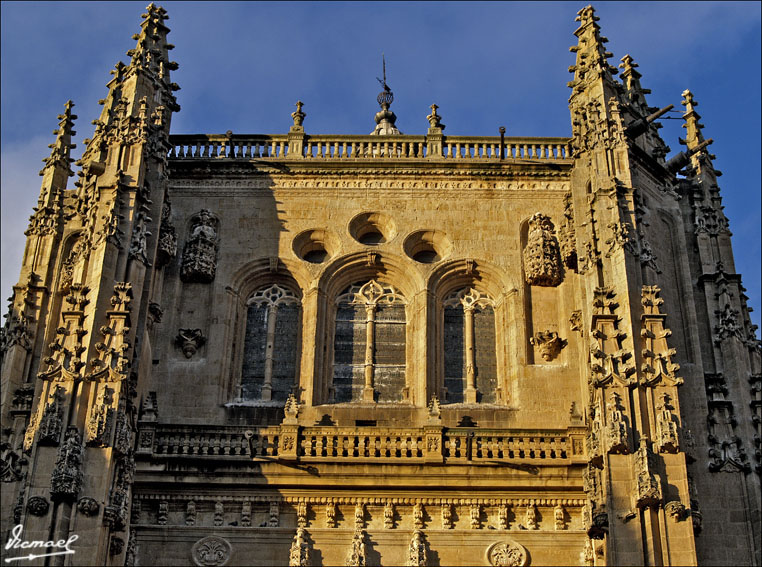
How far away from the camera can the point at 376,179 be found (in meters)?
30.8

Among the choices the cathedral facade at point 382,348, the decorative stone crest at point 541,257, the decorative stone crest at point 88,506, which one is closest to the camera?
the decorative stone crest at point 88,506

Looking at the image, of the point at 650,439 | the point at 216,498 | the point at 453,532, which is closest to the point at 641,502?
the point at 650,439

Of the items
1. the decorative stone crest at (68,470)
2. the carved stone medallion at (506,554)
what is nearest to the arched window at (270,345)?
the decorative stone crest at (68,470)

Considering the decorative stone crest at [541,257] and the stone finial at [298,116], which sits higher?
the stone finial at [298,116]

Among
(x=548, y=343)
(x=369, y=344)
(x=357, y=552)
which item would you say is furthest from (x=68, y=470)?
(x=548, y=343)

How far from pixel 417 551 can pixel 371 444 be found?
234 centimetres

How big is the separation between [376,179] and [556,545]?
971 centimetres

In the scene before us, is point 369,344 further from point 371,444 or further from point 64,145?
point 64,145

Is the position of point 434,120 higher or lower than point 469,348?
higher

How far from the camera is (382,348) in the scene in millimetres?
28828

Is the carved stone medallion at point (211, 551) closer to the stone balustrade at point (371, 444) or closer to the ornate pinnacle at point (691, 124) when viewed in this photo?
the stone balustrade at point (371, 444)

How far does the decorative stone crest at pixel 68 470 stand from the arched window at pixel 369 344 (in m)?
6.16

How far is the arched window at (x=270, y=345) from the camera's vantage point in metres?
28.1

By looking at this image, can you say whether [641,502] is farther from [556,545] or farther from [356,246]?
[356,246]
